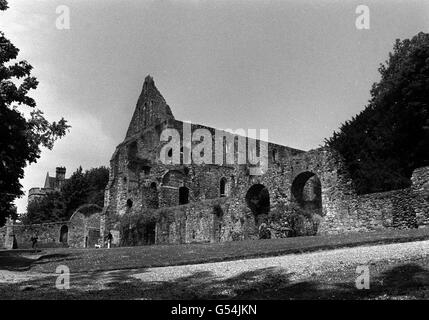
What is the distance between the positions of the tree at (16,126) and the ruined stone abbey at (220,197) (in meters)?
11.9

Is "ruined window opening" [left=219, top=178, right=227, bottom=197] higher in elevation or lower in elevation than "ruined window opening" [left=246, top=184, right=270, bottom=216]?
higher

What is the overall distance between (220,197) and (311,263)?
2819 cm

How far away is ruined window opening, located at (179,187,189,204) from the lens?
1698 inches

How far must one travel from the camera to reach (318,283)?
8898 mm

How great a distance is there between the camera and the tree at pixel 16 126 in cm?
1848

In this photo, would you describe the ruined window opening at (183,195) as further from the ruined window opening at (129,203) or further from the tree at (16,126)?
the tree at (16,126)

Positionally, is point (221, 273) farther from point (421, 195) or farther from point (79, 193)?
point (79, 193)

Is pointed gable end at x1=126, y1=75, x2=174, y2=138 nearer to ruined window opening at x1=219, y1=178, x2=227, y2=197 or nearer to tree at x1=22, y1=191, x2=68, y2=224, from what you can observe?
ruined window opening at x1=219, y1=178, x2=227, y2=197

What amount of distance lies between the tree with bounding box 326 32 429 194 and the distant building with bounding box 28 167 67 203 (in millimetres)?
59320

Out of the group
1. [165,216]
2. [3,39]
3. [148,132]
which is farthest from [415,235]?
[148,132]

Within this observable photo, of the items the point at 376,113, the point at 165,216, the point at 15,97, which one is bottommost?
the point at 165,216

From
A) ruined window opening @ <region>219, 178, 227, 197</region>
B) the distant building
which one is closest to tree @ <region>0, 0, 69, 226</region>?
ruined window opening @ <region>219, 178, 227, 197</region>
